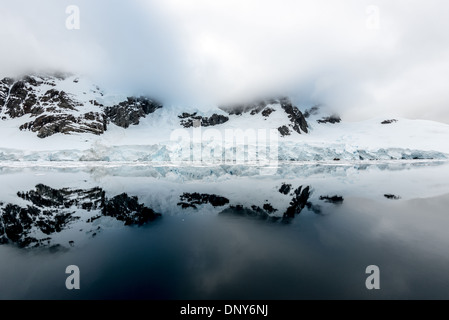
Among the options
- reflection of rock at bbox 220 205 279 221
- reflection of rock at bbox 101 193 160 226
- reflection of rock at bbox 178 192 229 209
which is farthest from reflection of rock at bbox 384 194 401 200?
reflection of rock at bbox 101 193 160 226

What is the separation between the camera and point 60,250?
6570mm

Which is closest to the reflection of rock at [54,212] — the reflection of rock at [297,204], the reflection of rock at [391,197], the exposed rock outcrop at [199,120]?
the reflection of rock at [297,204]

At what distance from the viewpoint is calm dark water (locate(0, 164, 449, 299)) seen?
4.73 meters

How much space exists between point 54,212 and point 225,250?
8.65 meters

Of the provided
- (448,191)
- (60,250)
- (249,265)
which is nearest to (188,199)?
(60,250)

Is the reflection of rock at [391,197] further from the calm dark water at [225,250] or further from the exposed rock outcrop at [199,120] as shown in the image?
the exposed rock outcrop at [199,120]

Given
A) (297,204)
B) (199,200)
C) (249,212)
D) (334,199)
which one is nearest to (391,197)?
(334,199)

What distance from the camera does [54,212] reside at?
1032cm

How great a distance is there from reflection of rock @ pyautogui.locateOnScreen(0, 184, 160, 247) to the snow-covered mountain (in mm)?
35721

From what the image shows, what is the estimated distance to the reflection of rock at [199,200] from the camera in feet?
40.0

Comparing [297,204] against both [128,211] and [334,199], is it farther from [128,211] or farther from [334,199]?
[128,211]

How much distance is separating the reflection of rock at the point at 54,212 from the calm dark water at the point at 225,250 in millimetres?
53
